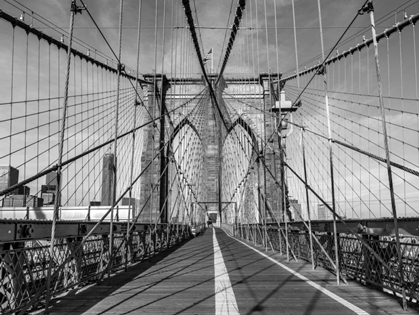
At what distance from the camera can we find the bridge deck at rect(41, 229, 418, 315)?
3.95m

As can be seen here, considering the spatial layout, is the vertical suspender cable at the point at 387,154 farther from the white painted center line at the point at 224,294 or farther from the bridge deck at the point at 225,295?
the white painted center line at the point at 224,294

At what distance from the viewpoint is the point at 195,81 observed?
33.0 metres

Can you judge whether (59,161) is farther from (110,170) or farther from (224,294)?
(110,170)

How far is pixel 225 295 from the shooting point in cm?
465

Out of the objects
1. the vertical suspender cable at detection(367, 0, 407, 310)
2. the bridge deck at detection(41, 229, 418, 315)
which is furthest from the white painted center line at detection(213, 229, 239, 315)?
the vertical suspender cable at detection(367, 0, 407, 310)

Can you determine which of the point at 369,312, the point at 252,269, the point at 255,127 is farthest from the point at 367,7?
the point at 255,127

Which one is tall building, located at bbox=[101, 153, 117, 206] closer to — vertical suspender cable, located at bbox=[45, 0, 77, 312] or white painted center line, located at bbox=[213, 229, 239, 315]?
vertical suspender cable, located at bbox=[45, 0, 77, 312]

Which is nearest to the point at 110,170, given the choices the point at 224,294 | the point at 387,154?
the point at 224,294

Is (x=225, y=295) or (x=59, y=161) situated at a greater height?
(x=59, y=161)

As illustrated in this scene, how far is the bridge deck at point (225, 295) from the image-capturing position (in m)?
3.95

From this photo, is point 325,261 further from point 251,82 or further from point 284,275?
point 251,82

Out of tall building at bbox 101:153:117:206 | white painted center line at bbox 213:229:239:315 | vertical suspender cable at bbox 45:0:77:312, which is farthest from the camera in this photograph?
tall building at bbox 101:153:117:206

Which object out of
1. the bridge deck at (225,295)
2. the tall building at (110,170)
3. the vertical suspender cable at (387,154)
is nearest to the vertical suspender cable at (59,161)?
the bridge deck at (225,295)

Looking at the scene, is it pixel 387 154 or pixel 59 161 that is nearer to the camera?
pixel 387 154
